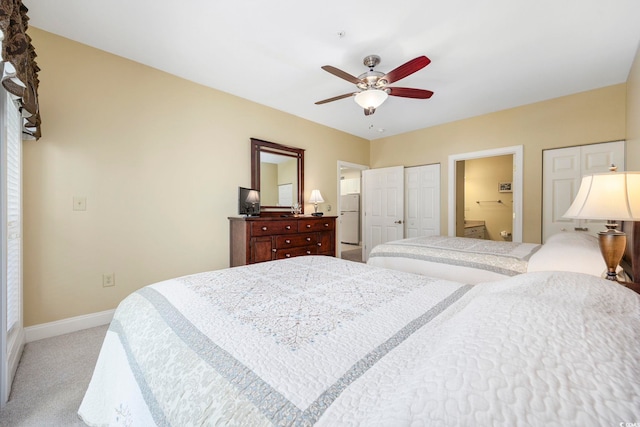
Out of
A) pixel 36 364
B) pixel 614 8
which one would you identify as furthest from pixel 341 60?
pixel 36 364

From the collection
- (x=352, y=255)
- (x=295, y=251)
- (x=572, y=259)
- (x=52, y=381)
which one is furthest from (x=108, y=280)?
(x=352, y=255)

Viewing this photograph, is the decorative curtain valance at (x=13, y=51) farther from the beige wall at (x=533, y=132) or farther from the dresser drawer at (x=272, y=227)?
the beige wall at (x=533, y=132)

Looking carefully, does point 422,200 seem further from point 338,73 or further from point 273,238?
point 338,73

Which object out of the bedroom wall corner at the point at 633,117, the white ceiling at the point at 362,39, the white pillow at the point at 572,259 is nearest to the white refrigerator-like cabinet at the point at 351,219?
the white ceiling at the point at 362,39

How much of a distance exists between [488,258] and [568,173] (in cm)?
228

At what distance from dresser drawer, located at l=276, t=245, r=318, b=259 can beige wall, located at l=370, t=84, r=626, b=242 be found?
2404 mm

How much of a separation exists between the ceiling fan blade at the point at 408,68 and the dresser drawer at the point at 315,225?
76.6 inches

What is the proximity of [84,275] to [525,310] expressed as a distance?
3.22 m

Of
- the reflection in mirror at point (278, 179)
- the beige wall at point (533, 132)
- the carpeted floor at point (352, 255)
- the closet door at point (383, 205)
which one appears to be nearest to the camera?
the beige wall at point (533, 132)

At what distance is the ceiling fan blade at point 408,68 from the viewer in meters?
1.97

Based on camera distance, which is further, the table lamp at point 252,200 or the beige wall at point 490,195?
the beige wall at point 490,195

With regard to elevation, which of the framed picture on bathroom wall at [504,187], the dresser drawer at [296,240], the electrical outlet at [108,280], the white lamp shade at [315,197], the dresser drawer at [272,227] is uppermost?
the framed picture on bathroom wall at [504,187]

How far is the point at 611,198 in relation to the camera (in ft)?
3.93

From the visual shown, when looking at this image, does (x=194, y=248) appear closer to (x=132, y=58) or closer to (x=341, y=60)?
(x=132, y=58)
